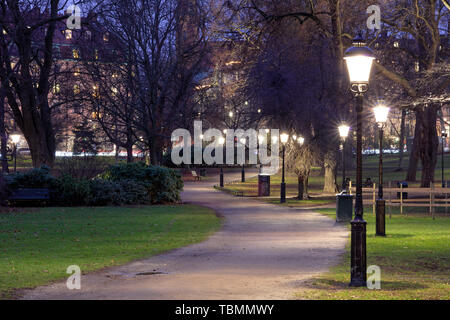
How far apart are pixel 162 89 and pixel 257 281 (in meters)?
31.9

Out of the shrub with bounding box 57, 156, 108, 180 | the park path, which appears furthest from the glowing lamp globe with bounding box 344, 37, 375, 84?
the shrub with bounding box 57, 156, 108, 180

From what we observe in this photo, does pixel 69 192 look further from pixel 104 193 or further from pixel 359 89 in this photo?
pixel 359 89

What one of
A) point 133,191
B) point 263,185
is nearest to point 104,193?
point 133,191

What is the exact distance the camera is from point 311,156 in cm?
4012

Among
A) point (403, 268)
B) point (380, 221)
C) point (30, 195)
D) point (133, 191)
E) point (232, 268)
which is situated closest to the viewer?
point (232, 268)

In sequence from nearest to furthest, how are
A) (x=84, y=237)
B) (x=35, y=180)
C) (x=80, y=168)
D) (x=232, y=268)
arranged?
(x=232, y=268) → (x=84, y=237) → (x=35, y=180) → (x=80, y=168)

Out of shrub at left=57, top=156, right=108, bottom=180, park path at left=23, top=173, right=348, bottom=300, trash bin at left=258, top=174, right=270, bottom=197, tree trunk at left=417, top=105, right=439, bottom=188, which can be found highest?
tree trunk at left=417, top=105, right=439, bottom=188

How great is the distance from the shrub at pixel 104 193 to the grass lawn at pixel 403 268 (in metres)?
13.5

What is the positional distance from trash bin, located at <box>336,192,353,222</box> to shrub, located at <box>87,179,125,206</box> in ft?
38.6

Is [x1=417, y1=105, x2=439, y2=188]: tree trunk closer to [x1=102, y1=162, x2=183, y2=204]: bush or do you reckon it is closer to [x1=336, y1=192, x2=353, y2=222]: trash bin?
[x1=102, y1=162, x2=183, y2=204]: bush

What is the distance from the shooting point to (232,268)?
13.6 m

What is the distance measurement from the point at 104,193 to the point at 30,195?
3.38 meters

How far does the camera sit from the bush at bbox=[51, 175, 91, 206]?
32375 millimetres

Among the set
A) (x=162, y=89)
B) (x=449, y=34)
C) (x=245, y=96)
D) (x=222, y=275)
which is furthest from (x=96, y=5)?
→ (x=222, y=275)
